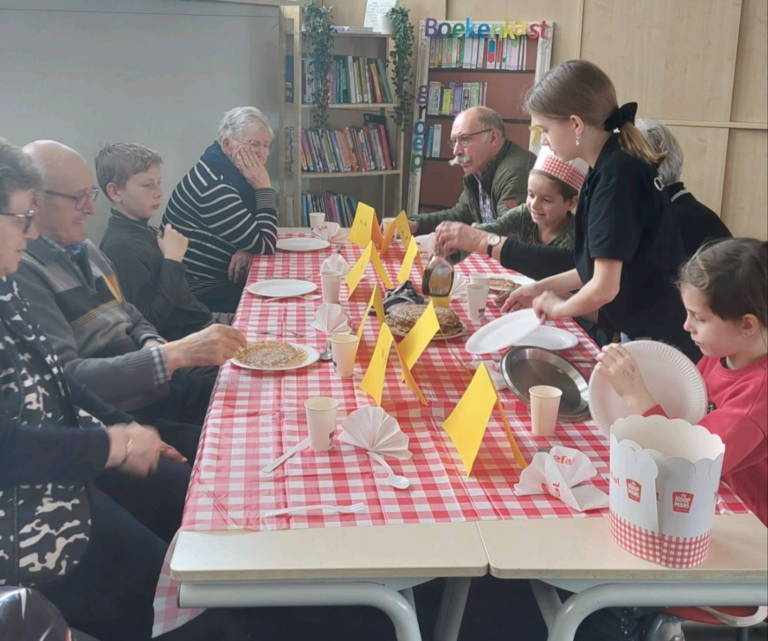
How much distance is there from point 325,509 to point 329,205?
3.15 metres

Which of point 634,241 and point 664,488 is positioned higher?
point 634,241

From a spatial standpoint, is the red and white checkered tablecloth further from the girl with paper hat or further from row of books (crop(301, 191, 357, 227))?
row of books (crop(301, 191, 357, 227))

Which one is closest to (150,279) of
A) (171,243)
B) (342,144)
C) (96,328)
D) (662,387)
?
(171,243)

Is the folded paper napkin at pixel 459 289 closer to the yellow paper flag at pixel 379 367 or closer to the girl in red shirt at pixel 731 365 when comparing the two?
the yellow paper flag at pixel 379 367

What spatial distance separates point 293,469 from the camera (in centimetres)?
107

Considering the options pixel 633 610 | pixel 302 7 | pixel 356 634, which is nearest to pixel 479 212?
pixel 302 7

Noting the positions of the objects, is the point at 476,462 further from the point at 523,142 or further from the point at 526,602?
the point at 523,142

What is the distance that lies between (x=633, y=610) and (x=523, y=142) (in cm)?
324

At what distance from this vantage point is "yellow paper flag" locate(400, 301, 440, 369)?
1.28 metres

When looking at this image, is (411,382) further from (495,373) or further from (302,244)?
(302,244)

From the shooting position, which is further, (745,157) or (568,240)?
(568,240)

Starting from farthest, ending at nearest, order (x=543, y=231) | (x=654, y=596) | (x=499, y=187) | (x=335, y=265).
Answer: (x=499, y=187) → (x=543, y=231) → (x=335, y=265) → (x=654, y=596)

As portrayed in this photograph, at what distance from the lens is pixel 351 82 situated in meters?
4.02

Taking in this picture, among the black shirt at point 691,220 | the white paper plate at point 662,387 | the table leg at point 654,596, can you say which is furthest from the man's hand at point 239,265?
the table leg at point 654,596
